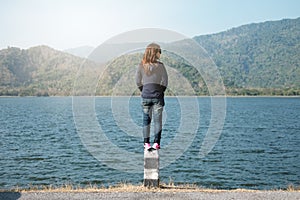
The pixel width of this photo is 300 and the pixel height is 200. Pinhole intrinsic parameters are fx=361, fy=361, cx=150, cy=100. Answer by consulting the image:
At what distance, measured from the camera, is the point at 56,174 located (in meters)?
23.4

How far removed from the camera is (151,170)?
Result: 31.0ft

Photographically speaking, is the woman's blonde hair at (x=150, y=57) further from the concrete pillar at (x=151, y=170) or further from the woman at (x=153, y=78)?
the concrete pillar at (x=151, y=170)

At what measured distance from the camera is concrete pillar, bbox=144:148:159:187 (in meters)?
9.45

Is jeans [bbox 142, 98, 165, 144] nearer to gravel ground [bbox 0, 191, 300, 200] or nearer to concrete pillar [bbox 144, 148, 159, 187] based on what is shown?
concrete pillar [bbox 144, 148, 159, 187]

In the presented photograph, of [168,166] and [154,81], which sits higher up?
[154,81]

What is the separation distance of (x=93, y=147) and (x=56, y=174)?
9648 millimetres

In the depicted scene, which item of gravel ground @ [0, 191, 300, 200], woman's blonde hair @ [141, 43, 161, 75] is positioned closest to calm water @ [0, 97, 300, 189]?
gravel ground @ [0, 191, 300, 200]

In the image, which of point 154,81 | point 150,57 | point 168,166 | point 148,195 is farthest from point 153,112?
point 168,166

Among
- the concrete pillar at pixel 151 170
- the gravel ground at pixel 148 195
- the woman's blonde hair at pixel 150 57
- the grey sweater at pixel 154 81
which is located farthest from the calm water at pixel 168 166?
the woman's blonde hair at pixel 150 57

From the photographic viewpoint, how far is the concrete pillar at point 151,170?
945cm

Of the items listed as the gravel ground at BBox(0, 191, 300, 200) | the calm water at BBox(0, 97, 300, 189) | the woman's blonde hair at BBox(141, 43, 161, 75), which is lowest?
the calm water at BBox(0, 97, 300, 189)

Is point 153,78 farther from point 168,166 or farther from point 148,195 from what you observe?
point 168,166

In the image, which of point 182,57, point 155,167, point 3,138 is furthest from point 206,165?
point 3,138

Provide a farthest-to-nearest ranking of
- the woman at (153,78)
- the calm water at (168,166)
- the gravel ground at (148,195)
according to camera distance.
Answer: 1. the calm water at (168,166)
2. the woman at (153,78)
3. the gravel ground at (148,195)
